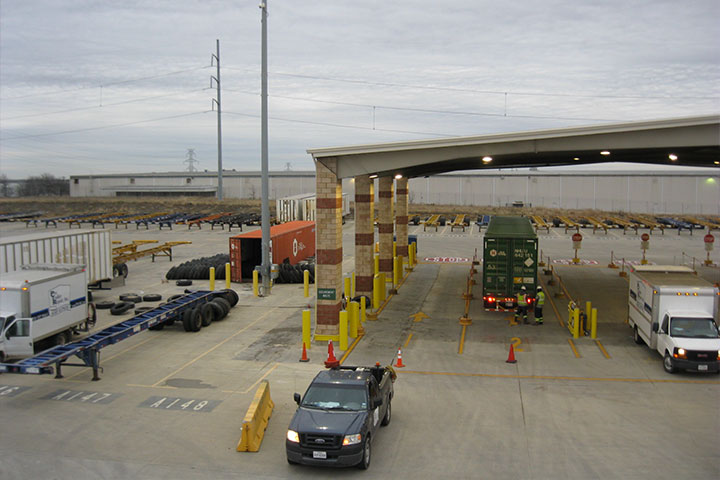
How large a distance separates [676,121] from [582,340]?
7926 mm

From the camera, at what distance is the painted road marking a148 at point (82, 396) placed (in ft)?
48.6

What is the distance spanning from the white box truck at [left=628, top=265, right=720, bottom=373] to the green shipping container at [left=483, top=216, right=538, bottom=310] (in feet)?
15.1

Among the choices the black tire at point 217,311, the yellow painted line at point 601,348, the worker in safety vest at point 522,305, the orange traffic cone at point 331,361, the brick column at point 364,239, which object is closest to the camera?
the orange traffic cone at point 331,361

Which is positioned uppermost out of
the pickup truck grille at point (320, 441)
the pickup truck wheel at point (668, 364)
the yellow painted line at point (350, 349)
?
the pickup truck grille at point (320, 441)

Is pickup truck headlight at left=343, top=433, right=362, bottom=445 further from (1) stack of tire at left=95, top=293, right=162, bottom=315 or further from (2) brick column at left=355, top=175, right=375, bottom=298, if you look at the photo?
(2) brick column at left=355, top=175, right=375, bottom=298

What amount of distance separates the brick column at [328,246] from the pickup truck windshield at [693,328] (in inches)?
421

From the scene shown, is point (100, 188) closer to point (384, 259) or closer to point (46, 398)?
point (384, 259)

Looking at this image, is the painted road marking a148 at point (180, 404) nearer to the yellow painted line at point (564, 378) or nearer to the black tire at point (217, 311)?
the yellow painted line at point (564, 378)

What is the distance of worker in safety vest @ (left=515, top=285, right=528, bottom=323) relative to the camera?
23.1 m

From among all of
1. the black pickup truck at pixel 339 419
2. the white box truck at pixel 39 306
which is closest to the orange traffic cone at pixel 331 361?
the black pickup truck at pixel 339 419

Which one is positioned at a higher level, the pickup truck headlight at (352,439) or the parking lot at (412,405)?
the pickup truck headlight at (352,439)

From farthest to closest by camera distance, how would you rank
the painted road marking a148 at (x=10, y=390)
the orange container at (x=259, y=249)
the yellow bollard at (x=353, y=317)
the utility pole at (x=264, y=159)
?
the orange container at (x=259, y=249)
the utility pole at (x=264, y=159)
the yellow bollard at (x=353, y=317)
the painted road marking a148 at (x=10, y=390)

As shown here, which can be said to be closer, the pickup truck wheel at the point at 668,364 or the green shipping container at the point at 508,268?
the pickup truck wheel at the point at 668,364

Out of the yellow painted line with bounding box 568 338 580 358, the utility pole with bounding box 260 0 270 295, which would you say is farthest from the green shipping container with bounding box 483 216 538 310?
the utility pole with bounding box 260 0 270 295
